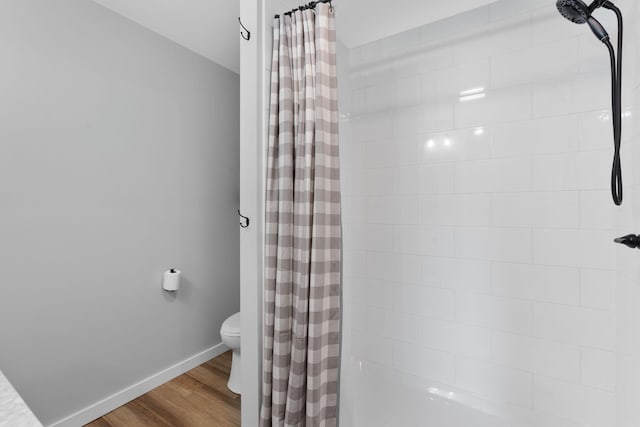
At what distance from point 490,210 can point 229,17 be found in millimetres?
1985

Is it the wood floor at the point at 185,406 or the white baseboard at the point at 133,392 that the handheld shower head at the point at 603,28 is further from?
the white baseboard at the point at 133,392

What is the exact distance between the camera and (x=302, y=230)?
1.18 meters

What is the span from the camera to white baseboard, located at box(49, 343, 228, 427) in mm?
1640

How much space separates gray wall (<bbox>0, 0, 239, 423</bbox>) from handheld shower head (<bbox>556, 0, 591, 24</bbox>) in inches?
87.1

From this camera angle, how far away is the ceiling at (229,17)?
1530 millimetres

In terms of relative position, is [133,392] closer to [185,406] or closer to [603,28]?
[185,406]

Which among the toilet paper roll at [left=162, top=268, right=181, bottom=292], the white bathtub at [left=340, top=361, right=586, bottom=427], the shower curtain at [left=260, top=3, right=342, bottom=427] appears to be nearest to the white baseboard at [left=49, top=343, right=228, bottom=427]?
the toilet paper roll at [left=162, top=268, right=181, bottom=292]

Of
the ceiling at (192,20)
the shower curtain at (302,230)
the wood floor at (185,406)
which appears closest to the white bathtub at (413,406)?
the shower curtain at (302,230)

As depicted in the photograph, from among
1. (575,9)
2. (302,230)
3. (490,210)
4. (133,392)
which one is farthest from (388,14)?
(133,392)

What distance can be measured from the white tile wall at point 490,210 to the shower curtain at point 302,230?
0.67 metres

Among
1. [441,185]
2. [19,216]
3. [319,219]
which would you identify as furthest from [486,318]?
[19,216]

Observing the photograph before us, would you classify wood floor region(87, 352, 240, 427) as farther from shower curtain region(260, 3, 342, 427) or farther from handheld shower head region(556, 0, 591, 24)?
handheld shower head region(556, 0, 591, 24)

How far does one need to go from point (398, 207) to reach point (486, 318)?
0.74 meters

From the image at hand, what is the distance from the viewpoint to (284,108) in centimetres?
123
